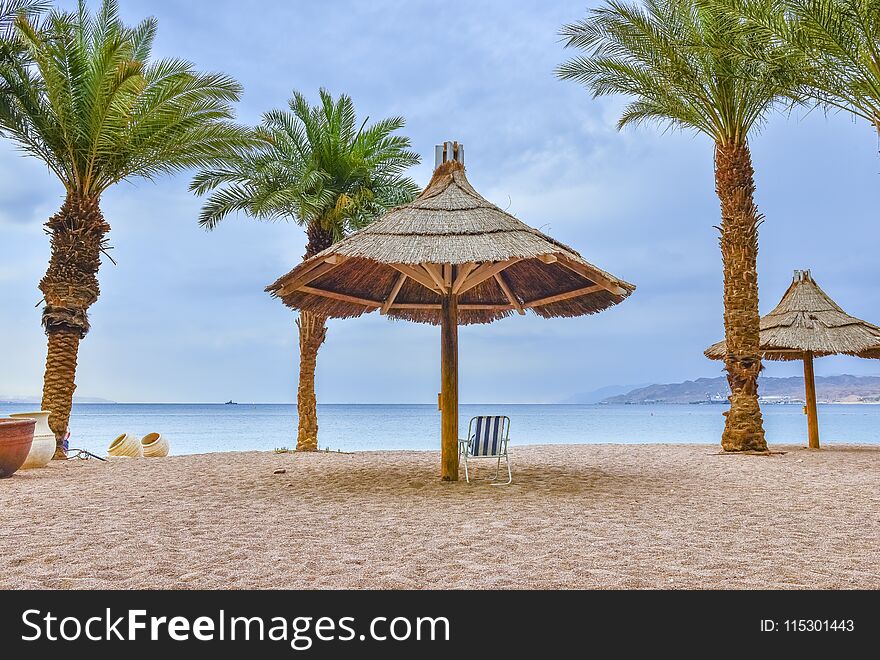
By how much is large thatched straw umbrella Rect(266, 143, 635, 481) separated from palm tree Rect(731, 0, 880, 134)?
3976 millimetres

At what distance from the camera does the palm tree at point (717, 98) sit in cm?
1072

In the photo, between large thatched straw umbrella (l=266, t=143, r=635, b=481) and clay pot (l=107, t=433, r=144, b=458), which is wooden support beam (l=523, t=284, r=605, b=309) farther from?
clay pot (l=107, t=433, r=144, b=458)

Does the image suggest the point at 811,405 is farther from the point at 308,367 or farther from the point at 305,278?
the point at 305,278

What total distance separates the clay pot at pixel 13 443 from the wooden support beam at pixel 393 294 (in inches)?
182

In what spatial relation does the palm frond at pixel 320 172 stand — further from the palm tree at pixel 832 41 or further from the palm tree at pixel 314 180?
the palm tree at pixel 832 41

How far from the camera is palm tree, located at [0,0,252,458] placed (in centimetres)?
939

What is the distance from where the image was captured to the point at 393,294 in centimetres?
880

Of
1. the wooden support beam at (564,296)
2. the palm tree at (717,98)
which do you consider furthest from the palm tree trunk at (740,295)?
the wooden support beam at (564,296)

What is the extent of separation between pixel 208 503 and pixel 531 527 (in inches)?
115

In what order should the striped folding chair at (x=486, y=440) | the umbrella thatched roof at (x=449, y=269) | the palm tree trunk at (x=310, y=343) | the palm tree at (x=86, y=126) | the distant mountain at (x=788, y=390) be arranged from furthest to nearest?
the distant mountain at (x=788, y=390) < the palm tree trunk at (x=310, y=343) < the palm tree at (x=86, y=126) < the striped folding chair at (x=486, y=440) < the umbrella thatched roof at (x=449, y=269)

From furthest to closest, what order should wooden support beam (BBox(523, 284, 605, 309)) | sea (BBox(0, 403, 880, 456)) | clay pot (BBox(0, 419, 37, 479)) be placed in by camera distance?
1. sea (BBox(0, 403, 880, 456))
2. wooden support beam (BBox(523, 284, 605, 309))
3. clay pot (BBox(0, 419, 37, 479))

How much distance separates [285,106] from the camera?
13781 mm

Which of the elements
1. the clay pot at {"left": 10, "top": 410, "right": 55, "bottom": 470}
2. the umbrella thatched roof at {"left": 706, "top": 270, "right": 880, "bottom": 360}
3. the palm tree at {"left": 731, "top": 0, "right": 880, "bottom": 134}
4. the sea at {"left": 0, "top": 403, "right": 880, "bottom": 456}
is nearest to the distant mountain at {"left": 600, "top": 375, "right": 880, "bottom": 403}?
the sea at {"left": 0, "top": 403, "right": 880, "bottom": 456}
